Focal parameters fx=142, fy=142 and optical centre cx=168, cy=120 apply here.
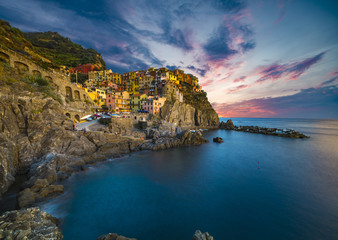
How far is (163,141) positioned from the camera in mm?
33656

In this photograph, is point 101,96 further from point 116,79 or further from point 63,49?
point 63,49

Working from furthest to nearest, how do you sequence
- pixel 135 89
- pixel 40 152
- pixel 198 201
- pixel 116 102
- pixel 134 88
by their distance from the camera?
pixel 135 89 → pixel 134 88 → pixel 116 102 → pixel 40 152 → pixel 198 201

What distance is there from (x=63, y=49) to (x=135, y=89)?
2280 inches

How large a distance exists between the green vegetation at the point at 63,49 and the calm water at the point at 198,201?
76.8 meters

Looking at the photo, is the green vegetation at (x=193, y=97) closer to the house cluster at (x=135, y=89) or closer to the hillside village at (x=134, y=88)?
the hillside village at (x=134, y=88)

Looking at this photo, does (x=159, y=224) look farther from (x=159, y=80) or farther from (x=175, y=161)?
A: (x=159, y=80)

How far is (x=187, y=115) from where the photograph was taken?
67750 millimetres

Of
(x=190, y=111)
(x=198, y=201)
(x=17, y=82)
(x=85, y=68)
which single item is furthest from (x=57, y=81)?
(x=190, y=111)

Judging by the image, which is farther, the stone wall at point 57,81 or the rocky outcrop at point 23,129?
the stone wall at point 57,81

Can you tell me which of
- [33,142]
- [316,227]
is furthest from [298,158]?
[33,142]

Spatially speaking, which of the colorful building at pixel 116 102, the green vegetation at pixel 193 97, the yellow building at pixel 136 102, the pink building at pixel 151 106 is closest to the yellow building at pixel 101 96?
the colorful building at pixel 116 102

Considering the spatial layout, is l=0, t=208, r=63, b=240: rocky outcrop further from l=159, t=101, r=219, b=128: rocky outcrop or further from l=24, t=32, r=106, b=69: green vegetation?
l=24, t=32, r=106, b=69: green vegetation

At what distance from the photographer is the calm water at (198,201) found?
34.6ft

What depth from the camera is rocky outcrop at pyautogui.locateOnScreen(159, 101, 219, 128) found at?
5606cm
